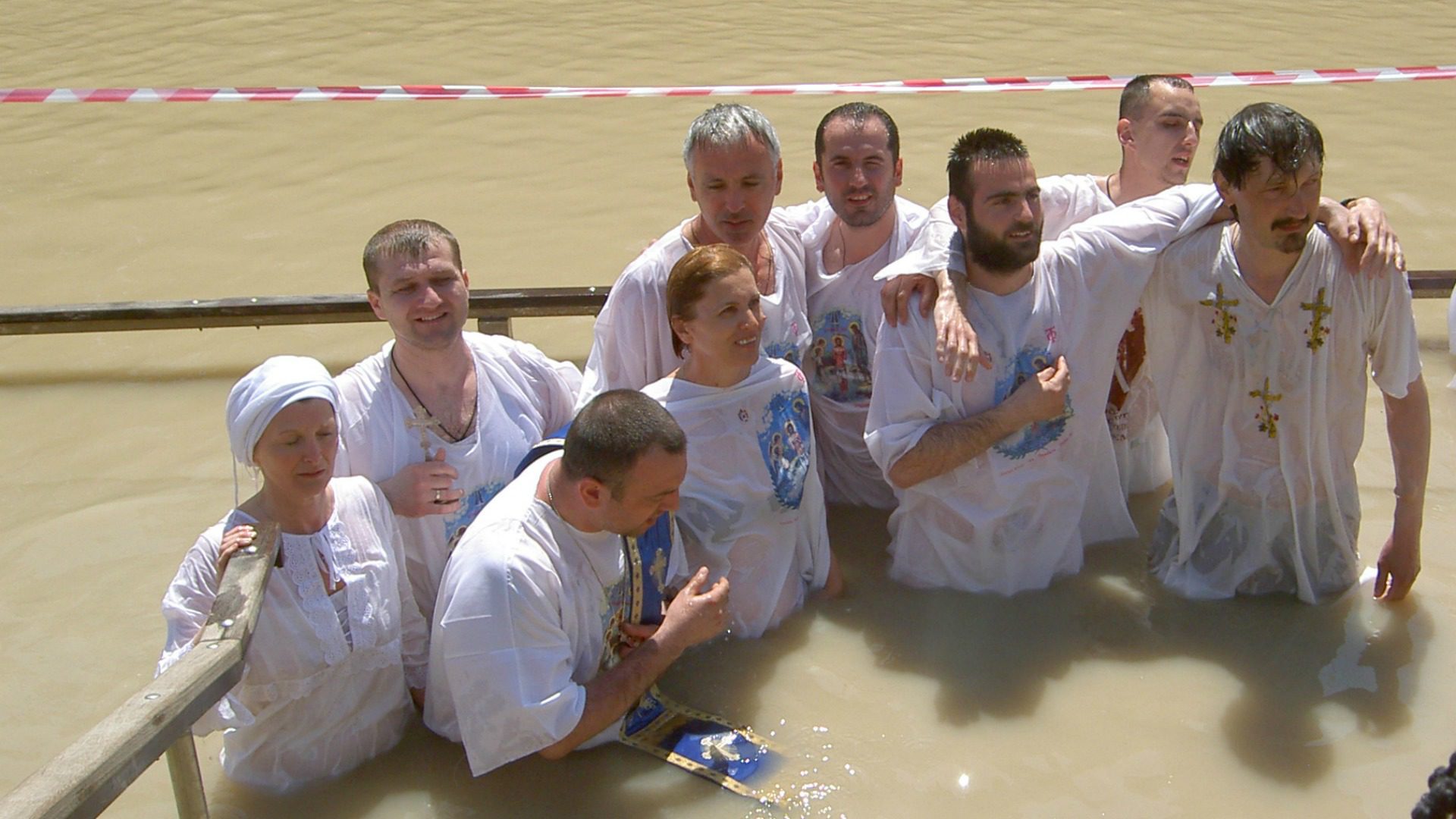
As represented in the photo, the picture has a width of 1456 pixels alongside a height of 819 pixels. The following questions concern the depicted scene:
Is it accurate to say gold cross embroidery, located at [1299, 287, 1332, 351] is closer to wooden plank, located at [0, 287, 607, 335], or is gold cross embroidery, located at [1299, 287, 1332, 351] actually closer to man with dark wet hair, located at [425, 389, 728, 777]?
man with dark wet hair, located at [425, 389, 728, 777]

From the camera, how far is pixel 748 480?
3766 mm

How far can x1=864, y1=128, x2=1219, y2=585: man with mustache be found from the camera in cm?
361

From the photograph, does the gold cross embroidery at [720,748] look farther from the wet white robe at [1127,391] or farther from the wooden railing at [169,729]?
the wet white robe at [1127,391]

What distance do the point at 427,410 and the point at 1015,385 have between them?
1641 mm

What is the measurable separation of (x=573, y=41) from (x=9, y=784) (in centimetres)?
821

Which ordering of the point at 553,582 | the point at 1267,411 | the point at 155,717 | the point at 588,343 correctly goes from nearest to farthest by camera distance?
the point at 155,717, the point at 553,582, the point at 1267,411, the point at 588,343

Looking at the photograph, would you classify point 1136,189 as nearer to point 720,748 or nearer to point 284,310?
point 720,748

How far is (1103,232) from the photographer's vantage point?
3.75 meters

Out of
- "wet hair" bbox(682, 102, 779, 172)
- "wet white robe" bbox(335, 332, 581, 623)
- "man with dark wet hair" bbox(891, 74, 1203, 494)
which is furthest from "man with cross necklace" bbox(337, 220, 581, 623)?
"man with dark wet hair" bbox(891, 74, 1203, 494)

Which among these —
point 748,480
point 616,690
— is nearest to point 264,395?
point 616,690

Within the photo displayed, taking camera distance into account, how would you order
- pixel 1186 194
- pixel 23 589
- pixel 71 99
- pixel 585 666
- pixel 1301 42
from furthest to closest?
pixel 1301 42
pixel 71 99
pixel 23 589
pixel 1186 194
pixel 585 666

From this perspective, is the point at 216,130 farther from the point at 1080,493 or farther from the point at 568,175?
the point at 1080,493

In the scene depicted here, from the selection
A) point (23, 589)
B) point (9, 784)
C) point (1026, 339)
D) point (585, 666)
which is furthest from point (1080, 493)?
point (23, 589)

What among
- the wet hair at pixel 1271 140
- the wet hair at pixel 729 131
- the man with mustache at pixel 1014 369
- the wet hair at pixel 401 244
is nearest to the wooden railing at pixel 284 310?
the wet hair at pixel 729 131
